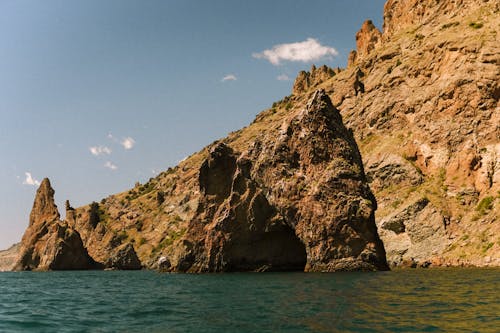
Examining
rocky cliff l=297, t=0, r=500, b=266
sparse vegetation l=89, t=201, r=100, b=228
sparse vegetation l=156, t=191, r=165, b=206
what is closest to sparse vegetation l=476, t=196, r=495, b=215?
rocky cliff l=297, t=0, r=500, b=266

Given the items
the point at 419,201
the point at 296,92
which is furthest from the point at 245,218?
the point at 296,92

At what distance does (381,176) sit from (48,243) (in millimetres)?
82713

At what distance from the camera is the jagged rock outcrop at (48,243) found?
104m

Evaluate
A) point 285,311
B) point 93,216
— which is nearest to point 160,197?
point 93,216

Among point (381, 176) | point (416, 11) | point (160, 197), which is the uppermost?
point (416, 11)

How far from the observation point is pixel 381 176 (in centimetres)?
6956

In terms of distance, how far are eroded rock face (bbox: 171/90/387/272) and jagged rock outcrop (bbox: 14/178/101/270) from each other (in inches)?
2386

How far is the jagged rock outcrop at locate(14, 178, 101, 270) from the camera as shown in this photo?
342ft

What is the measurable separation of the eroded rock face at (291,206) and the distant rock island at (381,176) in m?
0.12

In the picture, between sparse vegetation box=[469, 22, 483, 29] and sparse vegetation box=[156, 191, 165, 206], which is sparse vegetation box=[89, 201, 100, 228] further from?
sparse vegetation box=[469, 22, 483, 29]

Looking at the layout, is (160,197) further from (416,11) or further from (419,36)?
(416,11)

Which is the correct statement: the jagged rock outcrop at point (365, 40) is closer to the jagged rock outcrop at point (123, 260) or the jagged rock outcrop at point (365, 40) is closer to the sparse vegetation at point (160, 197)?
the sparse vegetation at point (160, 197)

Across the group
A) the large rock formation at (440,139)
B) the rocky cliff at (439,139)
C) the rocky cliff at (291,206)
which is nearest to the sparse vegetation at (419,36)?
the rocky cliff at (439,139)

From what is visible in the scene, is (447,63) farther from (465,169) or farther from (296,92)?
(296,92)
